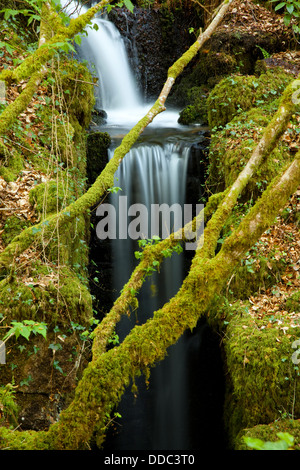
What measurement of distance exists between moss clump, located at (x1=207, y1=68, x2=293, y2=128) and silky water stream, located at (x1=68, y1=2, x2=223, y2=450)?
77cm

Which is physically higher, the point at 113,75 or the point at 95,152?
the point at 113,75

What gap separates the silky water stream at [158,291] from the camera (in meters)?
5.13

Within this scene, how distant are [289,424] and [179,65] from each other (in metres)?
4.23

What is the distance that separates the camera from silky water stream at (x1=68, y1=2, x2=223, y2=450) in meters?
5.13

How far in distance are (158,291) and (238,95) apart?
422 cm

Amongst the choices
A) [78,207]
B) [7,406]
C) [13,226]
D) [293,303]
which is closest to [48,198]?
[13,226]

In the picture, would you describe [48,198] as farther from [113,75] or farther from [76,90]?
[113,75]

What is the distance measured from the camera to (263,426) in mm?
3902

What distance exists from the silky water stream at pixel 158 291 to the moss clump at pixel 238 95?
769 millimetres

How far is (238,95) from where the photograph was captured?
7438 mm

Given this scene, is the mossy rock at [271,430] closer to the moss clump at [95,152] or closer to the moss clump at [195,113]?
the moss clump at [95,152]

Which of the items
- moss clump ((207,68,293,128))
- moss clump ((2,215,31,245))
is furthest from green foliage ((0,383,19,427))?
moss clump ((207,68,293,128))
